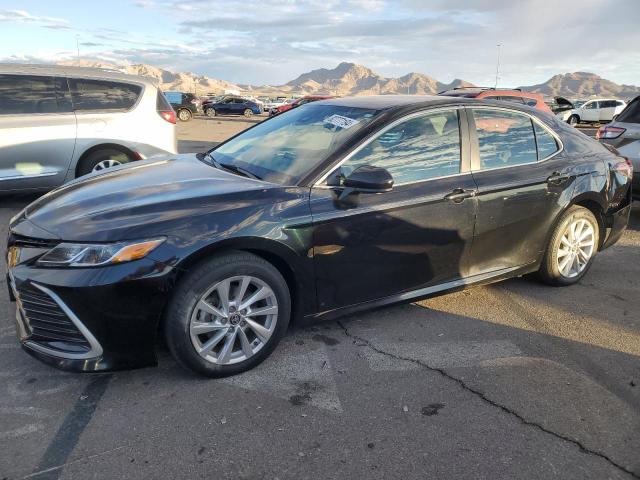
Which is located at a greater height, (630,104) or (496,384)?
(630,104)

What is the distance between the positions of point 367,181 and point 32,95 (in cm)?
540

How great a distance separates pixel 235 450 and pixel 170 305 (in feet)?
2.62

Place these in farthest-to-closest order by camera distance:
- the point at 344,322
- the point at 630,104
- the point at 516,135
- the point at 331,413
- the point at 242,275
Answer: the point at 630,104 < the point at 516,135 < the point at 344,322 < the point at 242,275 < the point at 331,413

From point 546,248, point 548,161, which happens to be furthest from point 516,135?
point 546,248

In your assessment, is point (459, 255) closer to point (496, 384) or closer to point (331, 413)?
point (496, 384)

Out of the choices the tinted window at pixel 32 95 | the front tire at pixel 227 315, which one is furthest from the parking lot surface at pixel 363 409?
the tinted window at pixel 32 95

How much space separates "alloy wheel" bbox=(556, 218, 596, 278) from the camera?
425 cm

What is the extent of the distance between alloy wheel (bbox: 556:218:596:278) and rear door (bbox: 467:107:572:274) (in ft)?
0.97

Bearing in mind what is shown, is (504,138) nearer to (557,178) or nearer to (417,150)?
(557,178)

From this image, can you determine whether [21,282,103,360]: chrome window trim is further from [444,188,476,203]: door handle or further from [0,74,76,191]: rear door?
[0,74,76,191]: rear door

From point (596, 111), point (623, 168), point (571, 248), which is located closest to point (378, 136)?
point (571, 248)

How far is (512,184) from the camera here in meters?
3.76

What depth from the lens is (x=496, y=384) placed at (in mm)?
2990

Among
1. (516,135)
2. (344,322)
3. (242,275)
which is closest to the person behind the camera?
(242,275)
